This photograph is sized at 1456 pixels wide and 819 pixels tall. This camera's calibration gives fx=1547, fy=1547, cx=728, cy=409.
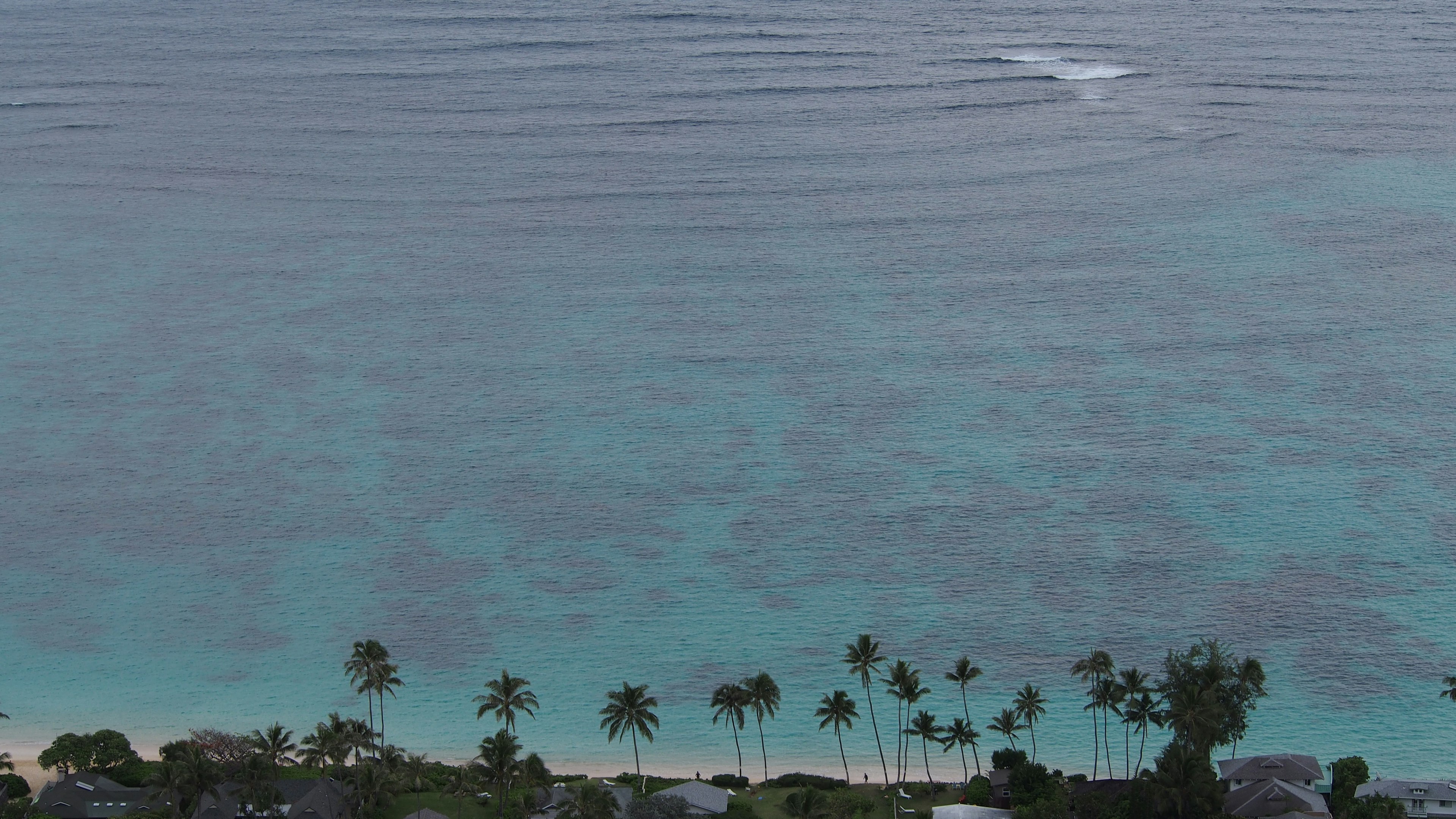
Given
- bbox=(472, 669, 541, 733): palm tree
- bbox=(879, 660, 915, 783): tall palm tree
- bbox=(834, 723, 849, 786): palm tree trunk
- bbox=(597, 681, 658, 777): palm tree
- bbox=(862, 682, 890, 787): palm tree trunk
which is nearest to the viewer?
bbox=(472, 669, 541, 733): palm tree

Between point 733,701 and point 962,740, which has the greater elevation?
point 733,701

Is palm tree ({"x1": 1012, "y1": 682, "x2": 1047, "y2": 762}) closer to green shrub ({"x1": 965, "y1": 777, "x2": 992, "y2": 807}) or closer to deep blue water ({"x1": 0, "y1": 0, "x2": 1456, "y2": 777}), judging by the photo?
deep blue water ({"x1": 0, "y1": 0, "x2": 1456, "y2": 777})

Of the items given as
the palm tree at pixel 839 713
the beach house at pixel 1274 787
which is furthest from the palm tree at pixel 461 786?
the beach house at pixel 1274 787

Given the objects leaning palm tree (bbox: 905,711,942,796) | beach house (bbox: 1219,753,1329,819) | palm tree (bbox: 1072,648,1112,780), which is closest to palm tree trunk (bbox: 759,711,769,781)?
leaning palm tree (bbox: 905,711,942,796)

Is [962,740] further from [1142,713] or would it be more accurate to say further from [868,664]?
[1142,713]

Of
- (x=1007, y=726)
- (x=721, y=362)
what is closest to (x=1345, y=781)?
(x=1007, y=726)

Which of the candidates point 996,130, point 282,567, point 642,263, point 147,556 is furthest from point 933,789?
point 996,130

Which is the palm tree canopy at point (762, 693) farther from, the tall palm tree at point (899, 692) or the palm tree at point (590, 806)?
the palm tree at point (590, 806)
